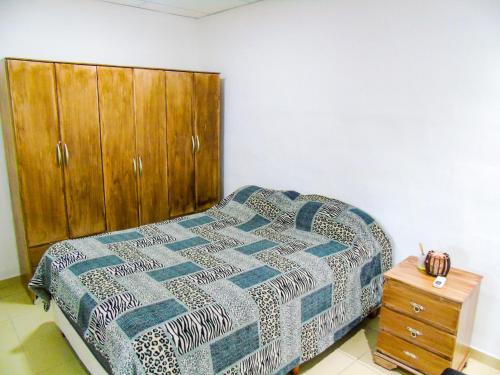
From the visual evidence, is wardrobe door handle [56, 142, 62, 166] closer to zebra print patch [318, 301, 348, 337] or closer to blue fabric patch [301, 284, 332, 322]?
blue fabric patch [301, 284, 332, 322]

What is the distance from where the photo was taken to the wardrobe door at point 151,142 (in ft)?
10.8

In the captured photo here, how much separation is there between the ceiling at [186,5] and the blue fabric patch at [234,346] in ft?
9.36

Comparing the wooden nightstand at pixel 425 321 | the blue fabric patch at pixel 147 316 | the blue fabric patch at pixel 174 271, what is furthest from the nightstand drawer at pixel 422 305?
the blue fabric patch at pixel 147 316

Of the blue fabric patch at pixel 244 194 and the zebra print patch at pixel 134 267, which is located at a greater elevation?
the blue fabric patch at pixel 244 194

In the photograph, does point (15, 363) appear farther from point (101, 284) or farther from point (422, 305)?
point (422, 305)

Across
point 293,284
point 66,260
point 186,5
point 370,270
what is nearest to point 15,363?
point 66,260

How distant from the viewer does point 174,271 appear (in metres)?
2.18

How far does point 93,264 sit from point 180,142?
167 centimetres

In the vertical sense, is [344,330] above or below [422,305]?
below

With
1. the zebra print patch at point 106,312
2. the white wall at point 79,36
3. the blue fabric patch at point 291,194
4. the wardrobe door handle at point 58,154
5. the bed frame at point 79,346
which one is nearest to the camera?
the zebra print patch at point 106,312

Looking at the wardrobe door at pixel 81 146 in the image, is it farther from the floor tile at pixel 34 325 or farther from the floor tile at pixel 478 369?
the floor tile at pixel 478 369

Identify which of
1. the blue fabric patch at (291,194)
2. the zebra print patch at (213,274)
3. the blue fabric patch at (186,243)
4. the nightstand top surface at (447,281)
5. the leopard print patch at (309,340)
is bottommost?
the leopard print patch at (309,340)

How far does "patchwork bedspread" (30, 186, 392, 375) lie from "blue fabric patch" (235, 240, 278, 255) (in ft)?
0.06

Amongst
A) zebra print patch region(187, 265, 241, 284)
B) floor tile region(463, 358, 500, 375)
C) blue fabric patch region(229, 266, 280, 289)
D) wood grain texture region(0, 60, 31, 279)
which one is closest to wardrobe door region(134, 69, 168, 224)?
wood grain texture region(0, 60, 31, 279)
